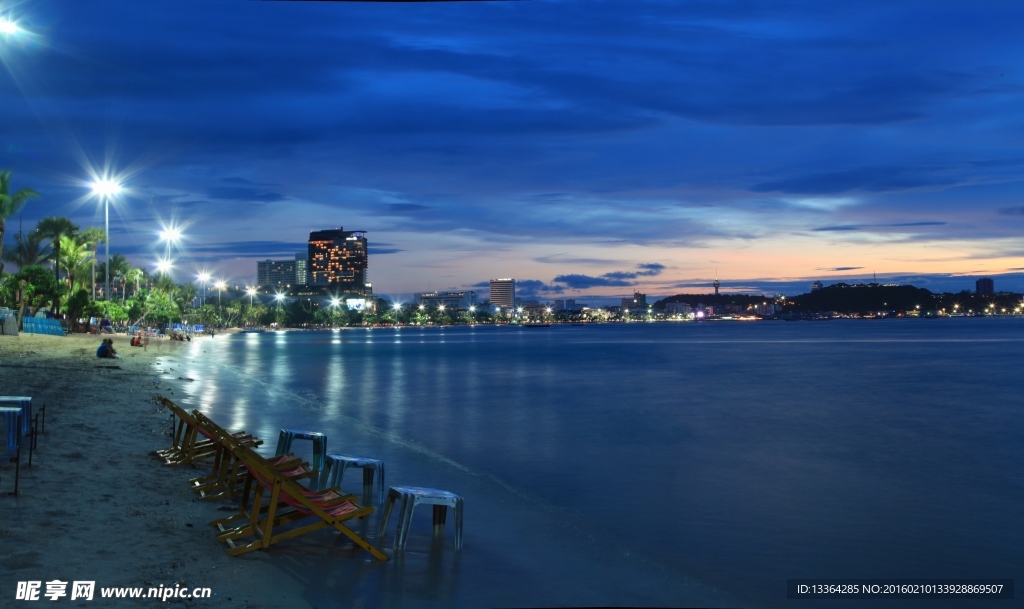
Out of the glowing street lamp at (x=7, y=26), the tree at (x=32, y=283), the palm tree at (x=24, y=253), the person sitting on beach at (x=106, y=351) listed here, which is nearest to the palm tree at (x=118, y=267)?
the palm tree at (x=24, y=253)

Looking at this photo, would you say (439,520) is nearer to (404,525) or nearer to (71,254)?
(404,525)

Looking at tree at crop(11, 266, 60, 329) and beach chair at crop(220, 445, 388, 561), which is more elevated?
tree at crop(11, 266, 60, 329)

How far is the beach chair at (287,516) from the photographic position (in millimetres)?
7805

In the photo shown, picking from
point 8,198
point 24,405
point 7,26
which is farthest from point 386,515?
point 8,198

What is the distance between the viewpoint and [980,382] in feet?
147

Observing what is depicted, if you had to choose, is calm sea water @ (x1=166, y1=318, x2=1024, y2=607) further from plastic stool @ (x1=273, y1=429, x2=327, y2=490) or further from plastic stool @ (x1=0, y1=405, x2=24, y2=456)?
plastic stool @ (x1=0, y1=405, x2=24, y2=456)

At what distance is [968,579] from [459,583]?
629 cm

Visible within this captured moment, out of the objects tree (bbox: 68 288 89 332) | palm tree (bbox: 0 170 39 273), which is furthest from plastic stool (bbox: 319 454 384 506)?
tree (bbox: 68 288 89 332)

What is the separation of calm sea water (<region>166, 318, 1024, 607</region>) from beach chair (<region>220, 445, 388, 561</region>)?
23 cm

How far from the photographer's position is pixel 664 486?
49.1 feet

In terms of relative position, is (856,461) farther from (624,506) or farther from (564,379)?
(564,379)

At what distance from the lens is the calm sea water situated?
27.8 ft

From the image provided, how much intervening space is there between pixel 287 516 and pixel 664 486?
852 cm

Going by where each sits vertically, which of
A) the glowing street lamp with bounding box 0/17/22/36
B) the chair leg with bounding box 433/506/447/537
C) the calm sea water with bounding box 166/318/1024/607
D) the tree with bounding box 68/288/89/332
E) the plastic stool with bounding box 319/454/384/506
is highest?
the glowing street lamp with bounding box 0/17/22/36
